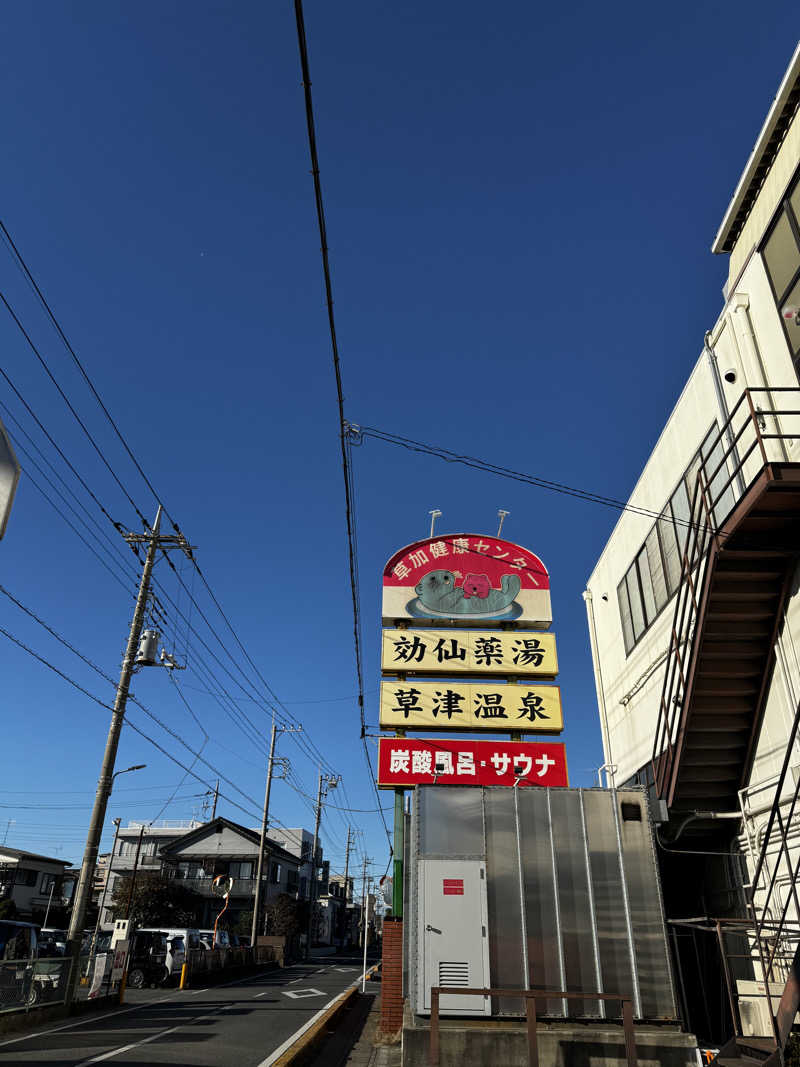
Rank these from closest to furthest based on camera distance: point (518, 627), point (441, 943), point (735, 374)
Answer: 1. point (441, 943)
2. point (735, 374)
3. point (518, 627)

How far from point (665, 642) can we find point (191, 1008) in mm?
15958

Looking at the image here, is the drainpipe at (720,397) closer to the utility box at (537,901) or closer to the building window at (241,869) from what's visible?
the utility box at (537,901)

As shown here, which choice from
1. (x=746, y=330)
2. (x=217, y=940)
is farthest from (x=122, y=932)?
(x=746, y=330)

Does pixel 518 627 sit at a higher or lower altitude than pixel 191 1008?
higher

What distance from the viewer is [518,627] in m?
20.1

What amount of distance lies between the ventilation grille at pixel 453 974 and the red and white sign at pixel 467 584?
10.2 metres

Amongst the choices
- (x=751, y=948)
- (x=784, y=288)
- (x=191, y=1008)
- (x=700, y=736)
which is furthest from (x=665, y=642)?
(x=191, y=1008)

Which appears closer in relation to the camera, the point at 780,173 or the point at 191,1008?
the point at 780,173

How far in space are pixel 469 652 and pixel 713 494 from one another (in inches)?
331

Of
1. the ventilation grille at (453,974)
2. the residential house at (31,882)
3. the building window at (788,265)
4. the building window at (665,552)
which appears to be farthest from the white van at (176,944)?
the building window at (788,265)

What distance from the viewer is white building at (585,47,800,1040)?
10539mm

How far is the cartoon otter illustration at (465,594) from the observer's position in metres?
20.1

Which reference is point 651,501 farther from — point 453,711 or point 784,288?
point 453,711

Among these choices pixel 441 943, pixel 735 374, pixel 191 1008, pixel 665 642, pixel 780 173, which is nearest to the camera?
pixel 441 943
